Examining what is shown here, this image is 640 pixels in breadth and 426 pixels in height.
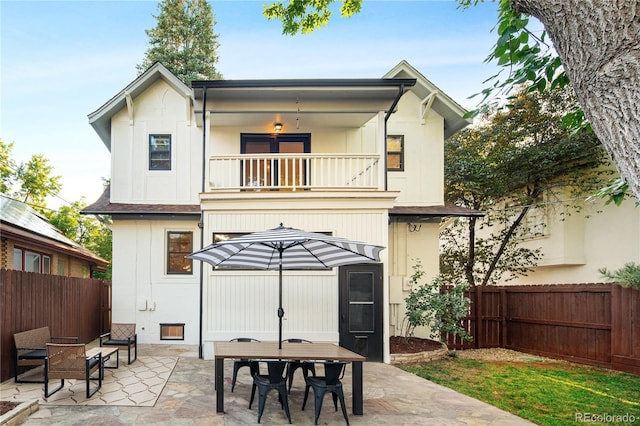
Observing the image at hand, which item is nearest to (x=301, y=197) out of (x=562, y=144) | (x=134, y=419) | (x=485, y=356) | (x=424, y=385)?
(x=424, y=385)

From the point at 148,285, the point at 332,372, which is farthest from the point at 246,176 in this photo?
the point at 332,372

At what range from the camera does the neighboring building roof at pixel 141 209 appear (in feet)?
36.3

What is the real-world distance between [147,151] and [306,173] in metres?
4.70

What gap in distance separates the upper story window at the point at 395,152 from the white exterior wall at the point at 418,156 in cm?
11

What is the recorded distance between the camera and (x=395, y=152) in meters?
12.1

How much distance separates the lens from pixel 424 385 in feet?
23.4

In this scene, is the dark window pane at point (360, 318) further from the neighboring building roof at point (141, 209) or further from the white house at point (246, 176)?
the neighboring building roof at point (141, 209)

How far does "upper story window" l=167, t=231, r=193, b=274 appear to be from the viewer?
1166cm

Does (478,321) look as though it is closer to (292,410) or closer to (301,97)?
(292,410)

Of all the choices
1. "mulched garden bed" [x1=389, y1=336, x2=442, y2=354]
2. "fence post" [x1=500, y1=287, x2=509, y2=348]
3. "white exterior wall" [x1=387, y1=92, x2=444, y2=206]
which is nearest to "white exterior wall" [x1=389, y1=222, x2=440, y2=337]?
"white exterior wall" [x1=387, y1=92, x2=444, y2=206]

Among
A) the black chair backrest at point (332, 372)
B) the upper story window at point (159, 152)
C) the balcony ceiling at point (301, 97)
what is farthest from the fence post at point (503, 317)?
the upper story window at point (159, 152)

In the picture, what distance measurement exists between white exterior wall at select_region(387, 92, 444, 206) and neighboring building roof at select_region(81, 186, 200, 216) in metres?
5.68

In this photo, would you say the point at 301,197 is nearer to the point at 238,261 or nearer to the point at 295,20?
the point at 238,261

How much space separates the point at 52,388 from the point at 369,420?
4968mm
